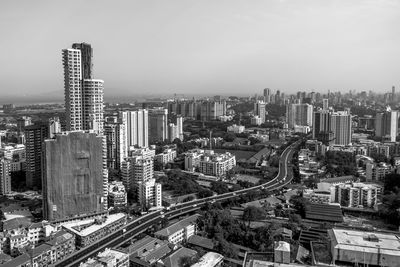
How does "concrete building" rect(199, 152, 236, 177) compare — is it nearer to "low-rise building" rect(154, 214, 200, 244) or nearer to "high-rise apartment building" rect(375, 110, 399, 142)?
"low-rise building" rect(154, 214, 200, 244)

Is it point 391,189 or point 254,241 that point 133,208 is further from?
point 391,189

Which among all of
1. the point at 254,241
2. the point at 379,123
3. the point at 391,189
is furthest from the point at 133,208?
the point at 379,123

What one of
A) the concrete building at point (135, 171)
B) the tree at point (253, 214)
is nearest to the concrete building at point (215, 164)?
the concrete building at point (135, 171)

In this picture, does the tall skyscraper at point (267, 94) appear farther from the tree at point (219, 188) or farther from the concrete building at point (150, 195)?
the concrete building at point (150, 195)

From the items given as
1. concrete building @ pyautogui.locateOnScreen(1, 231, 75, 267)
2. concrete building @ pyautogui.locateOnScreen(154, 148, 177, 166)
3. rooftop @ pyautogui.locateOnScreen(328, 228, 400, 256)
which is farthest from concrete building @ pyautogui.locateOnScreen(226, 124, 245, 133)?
rooftop @ pyautogui.locateOnScreen(328, 228, 400, 256)

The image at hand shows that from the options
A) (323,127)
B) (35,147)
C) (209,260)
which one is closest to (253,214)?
(209,260)

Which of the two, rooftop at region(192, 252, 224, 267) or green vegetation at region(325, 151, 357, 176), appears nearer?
rooftop at region(192, 252, 224, 267)
